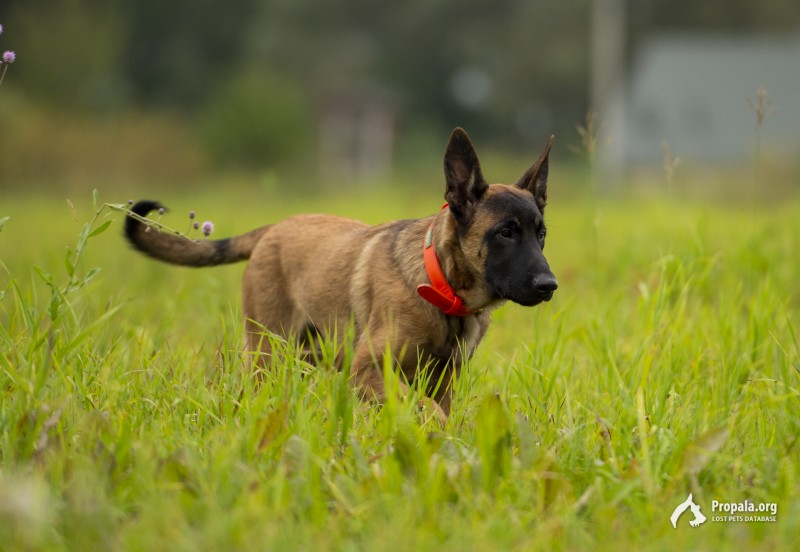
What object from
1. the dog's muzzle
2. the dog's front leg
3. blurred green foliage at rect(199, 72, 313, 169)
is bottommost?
blurred green foliage at rect(199, 72, 313, 169)

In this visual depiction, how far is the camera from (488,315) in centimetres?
449

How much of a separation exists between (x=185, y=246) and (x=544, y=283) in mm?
2174

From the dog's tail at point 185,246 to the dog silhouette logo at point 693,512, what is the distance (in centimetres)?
290

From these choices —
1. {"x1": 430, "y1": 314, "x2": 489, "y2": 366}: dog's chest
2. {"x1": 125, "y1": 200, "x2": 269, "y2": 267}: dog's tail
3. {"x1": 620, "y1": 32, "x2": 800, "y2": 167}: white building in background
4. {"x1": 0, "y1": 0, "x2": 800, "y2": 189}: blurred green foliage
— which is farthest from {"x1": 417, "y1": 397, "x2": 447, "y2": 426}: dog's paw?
{"x1": 620, "y1": 32, "x2": 800, "y2": 167}: white building in background

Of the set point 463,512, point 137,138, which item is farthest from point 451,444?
point 137,138

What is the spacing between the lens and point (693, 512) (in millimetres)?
2783

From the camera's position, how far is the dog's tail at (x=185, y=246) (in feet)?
15.9

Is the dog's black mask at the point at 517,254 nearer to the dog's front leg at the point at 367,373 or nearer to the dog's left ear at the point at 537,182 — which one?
the dog's left ear at the point at 537,182

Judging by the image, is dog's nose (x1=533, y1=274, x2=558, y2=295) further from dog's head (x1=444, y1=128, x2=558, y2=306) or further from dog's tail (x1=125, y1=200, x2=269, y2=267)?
dog's tail (x1=125, y1=200, x2=269, y2=267)

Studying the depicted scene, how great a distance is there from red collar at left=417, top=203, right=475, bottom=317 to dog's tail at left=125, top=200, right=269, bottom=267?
1.34m

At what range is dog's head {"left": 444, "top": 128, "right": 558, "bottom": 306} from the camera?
4078 millimetres

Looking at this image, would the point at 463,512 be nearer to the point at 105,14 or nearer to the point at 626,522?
the point at 626,522

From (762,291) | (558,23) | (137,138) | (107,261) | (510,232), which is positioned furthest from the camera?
(558,23)

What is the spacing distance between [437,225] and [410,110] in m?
48.3
